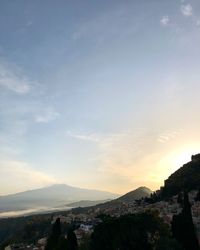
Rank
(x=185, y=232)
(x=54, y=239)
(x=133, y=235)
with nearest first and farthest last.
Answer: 1. (x=185, y=232)
2. (x=133, y=235)
3. (x=54, y=239)

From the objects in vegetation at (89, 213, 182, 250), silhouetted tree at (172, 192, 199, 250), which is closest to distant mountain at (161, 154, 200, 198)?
vegetation at (89, 213, 182, 250)

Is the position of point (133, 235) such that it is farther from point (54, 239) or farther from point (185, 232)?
point (54, 239)

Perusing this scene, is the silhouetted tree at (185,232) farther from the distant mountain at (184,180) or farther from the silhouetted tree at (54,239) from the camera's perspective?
the distant mountain at (184,180)

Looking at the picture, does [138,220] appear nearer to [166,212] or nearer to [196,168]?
[166,212]

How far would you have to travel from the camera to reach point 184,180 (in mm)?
119938

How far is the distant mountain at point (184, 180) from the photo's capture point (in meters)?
→ 116

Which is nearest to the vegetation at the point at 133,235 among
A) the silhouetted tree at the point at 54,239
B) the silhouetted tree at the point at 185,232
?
the silhouetted tree at the point at 185,232

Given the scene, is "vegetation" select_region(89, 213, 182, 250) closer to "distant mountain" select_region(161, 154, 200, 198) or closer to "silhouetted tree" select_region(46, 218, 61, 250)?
"silhouetted tree" select_region(46, 218, 61, 250)

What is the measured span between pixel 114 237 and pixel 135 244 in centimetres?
289

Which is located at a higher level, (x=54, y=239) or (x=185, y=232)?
(x=185, y=232)

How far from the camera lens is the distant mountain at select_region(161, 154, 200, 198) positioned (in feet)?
381

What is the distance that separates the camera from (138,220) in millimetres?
55344

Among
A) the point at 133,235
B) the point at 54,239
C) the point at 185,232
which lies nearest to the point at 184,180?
the point at 185,232

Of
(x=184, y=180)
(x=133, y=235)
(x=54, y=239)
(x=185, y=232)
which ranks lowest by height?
(x=54, y=239)
